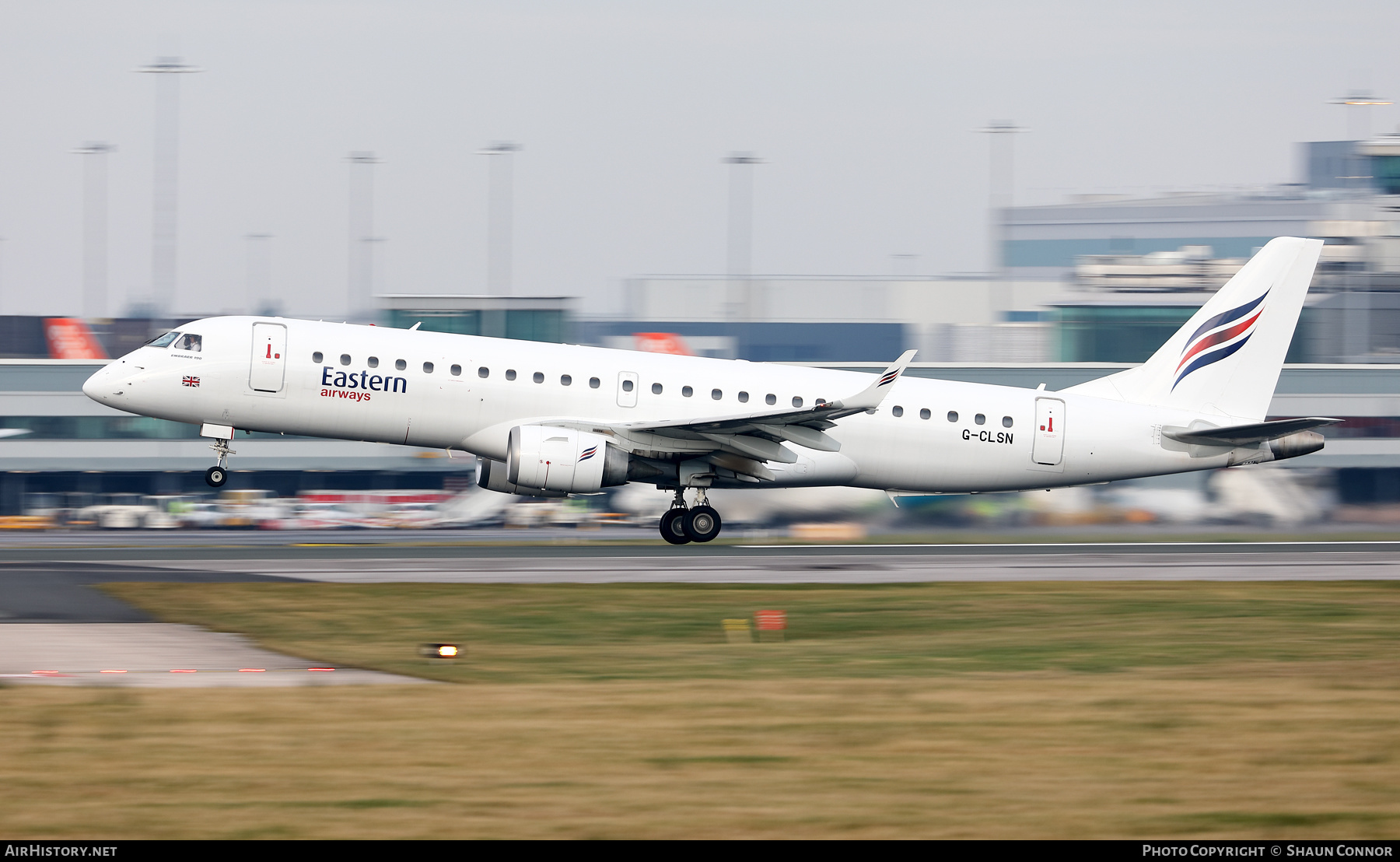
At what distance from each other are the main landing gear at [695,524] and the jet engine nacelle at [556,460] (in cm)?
296

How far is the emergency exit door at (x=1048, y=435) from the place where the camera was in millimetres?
33094

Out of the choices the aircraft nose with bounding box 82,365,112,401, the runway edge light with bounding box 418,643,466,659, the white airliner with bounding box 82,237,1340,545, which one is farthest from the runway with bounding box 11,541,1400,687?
the aircraft nose with bounding box 82,365,112,401

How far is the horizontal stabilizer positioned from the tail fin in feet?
3.01

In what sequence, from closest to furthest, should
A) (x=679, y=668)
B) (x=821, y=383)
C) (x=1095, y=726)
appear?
(x=1095, y=726)
(x=679, y=668)
(x=821, y=383)

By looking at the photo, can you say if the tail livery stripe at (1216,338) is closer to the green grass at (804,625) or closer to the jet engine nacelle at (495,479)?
the green grass at (804,625)

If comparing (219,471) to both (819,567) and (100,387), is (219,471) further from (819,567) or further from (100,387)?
(819,567)

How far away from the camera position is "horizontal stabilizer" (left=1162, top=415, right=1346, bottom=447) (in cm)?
3155

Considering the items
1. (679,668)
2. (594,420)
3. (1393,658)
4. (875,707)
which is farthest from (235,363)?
(1393,658)

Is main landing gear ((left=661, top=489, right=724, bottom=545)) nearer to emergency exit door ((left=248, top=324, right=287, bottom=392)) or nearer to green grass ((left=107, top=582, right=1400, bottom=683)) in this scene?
green grass ((left=107, top=582, right=1400, bottom=683))

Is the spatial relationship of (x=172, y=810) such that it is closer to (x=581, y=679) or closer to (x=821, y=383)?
(x=581, y=679)

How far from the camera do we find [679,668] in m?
16.5

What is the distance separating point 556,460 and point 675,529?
14.2 feet

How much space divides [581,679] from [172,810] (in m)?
6.16

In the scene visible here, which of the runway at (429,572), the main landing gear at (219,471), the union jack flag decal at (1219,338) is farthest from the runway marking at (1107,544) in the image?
the main landing gear at (219,471)
